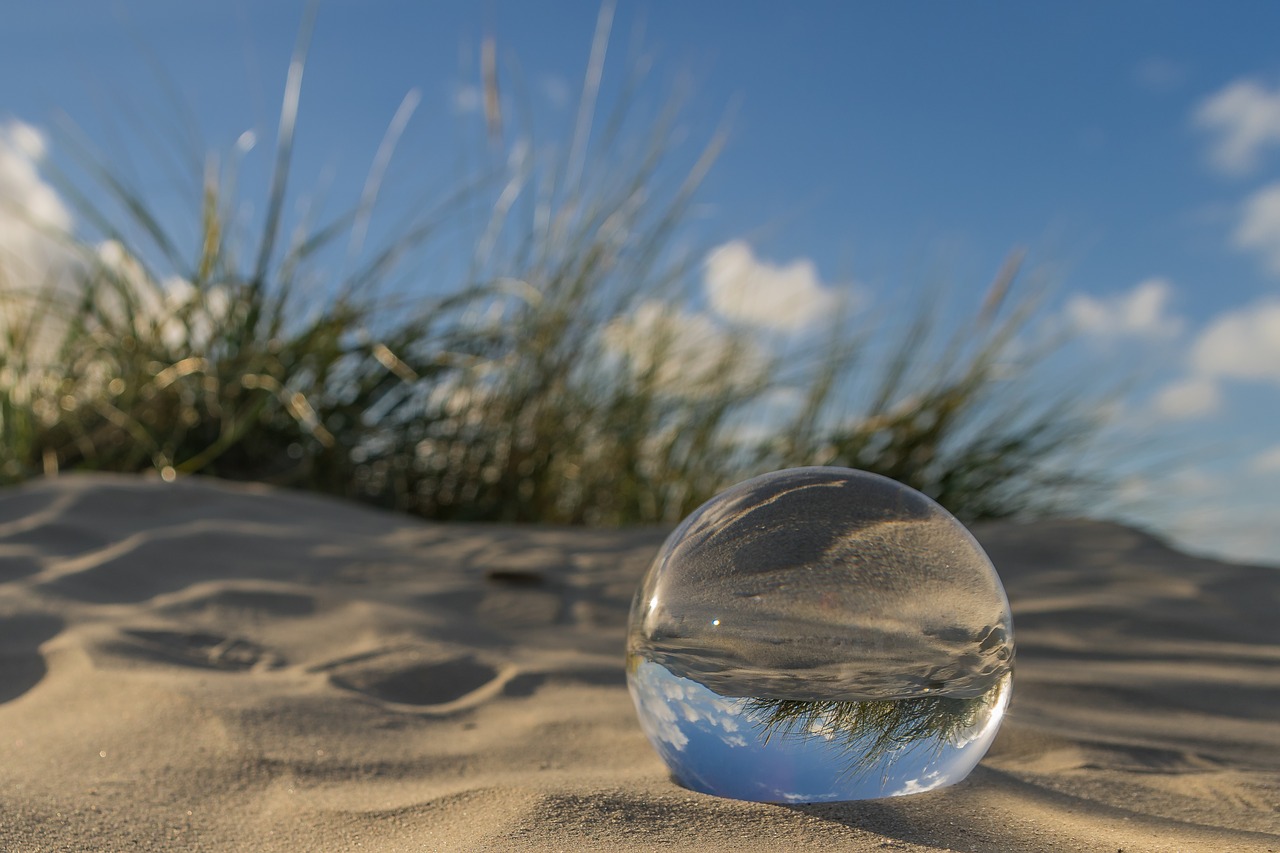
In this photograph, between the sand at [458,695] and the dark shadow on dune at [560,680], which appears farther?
the dark shadow on dune at [560,680]

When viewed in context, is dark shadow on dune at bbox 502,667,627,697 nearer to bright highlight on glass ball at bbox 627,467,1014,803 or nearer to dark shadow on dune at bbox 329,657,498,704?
dark shadow on dune at bbox 329,657,498,704

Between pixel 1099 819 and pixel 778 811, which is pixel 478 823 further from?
pixel 1099 819

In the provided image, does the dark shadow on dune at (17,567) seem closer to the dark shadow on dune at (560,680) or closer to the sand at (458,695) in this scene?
the sand at (458,695)

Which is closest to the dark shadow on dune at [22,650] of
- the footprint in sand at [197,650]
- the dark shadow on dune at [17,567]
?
the footprint in sand at [197,650]

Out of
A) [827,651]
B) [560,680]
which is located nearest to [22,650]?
[560,680]

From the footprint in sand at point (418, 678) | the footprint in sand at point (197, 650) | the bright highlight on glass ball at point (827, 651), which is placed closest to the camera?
the bright highlight on glass ball at point (827, 651)

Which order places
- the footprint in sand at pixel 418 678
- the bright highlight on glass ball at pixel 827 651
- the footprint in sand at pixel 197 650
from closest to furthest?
the bright highlight on glass ball at pixel 827 651 < the footprint in sand at pixel 418 678 < the footprint in sand at pixel 197 650

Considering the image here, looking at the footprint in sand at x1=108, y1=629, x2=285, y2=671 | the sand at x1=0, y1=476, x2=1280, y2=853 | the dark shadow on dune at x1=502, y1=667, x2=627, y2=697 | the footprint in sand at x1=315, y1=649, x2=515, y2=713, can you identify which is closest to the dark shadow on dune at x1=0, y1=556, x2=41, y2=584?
the sand at x1=0, y1=476, x2=1280, y2=853

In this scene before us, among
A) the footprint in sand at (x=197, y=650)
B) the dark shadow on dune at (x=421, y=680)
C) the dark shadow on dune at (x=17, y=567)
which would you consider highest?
the dark shadow on dune at (x=17, y=567)
